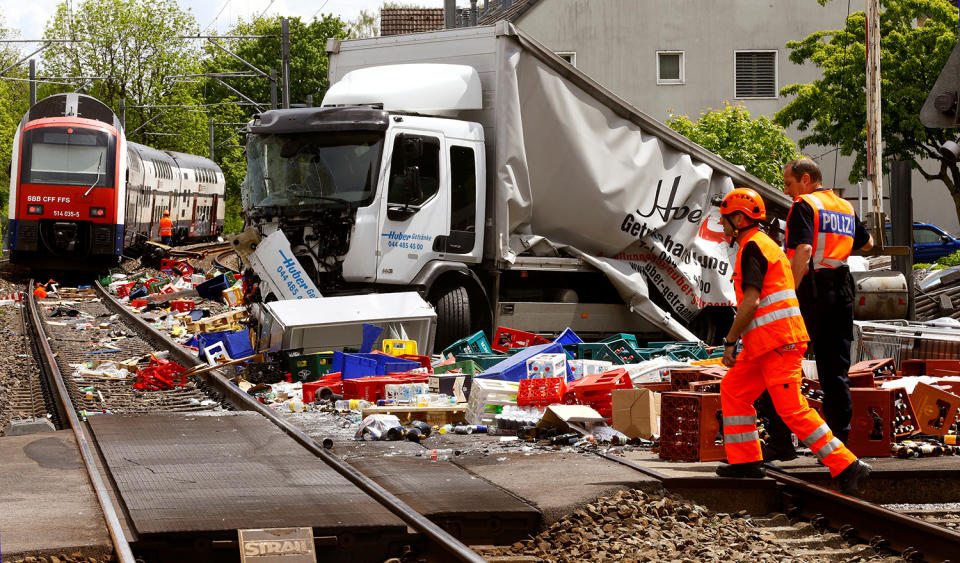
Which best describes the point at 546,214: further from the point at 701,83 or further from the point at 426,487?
the point at 701,83

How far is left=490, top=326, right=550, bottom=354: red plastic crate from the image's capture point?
46.4 feet

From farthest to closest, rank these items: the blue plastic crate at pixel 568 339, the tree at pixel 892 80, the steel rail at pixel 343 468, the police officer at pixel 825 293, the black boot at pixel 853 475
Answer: the tree at pixel 892 80, the blue plastic crate at pixel 568 339, the police officer at pixel 825 293, the black boot at pixel 853 475, the steel rail at pixel 343 468

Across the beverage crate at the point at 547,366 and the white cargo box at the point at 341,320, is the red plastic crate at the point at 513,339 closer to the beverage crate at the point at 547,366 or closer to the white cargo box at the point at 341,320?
the white cargo box at the point at 341,320

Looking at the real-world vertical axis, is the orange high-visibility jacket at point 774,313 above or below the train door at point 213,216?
below

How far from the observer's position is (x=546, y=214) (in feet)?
47.3

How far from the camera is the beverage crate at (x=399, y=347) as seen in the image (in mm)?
12227

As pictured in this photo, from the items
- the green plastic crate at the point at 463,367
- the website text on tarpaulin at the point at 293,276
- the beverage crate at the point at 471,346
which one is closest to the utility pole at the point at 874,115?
the beverage crate at the point at 471,346

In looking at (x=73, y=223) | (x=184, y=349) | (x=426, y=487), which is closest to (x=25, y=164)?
(x=73, y=223)

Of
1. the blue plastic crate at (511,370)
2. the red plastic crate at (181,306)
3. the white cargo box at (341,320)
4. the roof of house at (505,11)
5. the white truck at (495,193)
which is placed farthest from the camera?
the roof of house at (505,11)

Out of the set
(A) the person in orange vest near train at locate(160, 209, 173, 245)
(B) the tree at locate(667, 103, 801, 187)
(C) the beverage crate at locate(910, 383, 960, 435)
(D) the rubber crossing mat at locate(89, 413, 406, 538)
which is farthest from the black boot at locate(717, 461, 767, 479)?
(A) the person in orange vest near train at locate(160, 209, 173, 245)

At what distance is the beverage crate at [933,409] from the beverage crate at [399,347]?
5.39 metres

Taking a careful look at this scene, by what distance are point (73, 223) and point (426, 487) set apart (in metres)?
23.2

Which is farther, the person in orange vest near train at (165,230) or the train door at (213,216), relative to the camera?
the train door at (213,216)

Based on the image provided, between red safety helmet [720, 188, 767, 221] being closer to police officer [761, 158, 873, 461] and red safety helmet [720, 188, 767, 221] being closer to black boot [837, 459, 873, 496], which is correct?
police officer [761, 158, 873, 461]
